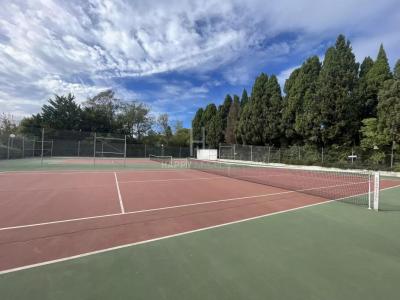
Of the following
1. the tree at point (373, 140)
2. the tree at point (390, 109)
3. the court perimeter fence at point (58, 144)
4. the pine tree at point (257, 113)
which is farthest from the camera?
the pine tree at point (257, 113)

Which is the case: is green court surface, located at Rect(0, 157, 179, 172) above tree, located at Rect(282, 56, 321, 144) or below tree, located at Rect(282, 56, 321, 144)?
below

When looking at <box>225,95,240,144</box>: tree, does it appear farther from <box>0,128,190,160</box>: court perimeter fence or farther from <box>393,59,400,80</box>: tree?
<box>393,59,400,80</box>: tree

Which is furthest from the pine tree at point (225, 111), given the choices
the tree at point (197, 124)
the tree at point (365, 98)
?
the tree at point (365, 98)

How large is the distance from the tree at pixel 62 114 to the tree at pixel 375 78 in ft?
150

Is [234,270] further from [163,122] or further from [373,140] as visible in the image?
[163,122]

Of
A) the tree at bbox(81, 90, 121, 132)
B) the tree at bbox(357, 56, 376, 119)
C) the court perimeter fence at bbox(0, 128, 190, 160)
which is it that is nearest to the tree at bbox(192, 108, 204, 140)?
the tree at bbox(81, 90, 121, 132)

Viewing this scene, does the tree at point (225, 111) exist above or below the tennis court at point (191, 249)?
above

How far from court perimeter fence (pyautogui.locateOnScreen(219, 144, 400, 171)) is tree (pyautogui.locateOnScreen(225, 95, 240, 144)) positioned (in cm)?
760

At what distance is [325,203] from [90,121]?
4887cm

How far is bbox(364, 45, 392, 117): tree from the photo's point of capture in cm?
2316

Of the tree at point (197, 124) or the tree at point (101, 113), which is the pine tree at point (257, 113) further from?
the tree at point (101, 113)

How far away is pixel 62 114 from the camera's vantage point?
1901 inches

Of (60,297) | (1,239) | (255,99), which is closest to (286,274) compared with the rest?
(60,297)

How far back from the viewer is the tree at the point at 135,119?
55.7m
